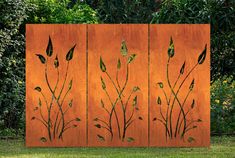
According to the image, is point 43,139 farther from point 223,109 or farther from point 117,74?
point 223,109

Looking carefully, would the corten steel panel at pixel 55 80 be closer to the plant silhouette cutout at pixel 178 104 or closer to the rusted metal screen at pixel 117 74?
the rusted metal screen at pixel 117 74

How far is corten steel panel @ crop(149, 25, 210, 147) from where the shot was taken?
10953mm

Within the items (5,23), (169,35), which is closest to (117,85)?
(169,35)

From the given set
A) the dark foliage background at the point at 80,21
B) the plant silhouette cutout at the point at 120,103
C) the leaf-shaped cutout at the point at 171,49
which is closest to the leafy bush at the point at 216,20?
the dark foliage background at the point at 80,21

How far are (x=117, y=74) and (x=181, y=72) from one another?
41.6 inches

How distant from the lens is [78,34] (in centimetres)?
1098

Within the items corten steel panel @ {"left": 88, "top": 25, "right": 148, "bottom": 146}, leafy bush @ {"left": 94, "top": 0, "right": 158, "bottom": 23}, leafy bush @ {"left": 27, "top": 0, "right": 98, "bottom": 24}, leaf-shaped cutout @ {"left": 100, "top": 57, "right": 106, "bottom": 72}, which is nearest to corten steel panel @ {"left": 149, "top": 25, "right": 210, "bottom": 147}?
corten steel panel @ {"left": 88, "top": 25, "right": 148, "bottom": 146}

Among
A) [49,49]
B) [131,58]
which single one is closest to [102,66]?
[131,58]

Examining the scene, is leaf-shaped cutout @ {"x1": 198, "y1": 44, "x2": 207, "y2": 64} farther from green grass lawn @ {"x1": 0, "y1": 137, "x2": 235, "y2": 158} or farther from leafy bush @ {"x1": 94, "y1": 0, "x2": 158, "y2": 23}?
leafy bush @ {"x1": 94, "y1": 0, "x2": 158, "y2": 23}

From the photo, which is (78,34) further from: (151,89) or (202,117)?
(202,117)

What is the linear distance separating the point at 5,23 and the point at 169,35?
309cm

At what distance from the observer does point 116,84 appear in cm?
1100

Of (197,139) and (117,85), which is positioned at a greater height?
(117,85)

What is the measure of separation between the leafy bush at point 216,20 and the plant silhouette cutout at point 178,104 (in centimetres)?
322
